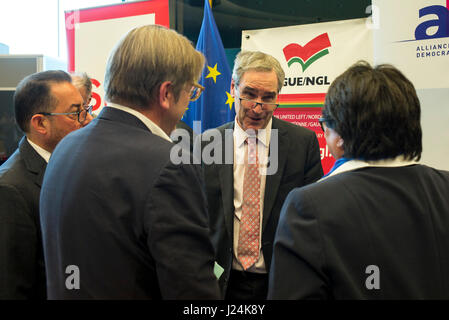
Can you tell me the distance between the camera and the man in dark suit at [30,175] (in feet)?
4.13

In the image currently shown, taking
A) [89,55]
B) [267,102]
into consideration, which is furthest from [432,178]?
[89,55]

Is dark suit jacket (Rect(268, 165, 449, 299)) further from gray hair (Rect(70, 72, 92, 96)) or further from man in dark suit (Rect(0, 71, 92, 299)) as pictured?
gray hair (Rect(70, 72, 92, 96))

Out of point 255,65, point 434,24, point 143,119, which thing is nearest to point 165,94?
point 143,119

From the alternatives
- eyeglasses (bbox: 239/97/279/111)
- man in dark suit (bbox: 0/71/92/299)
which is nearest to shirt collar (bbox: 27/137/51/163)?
man in dark suit (bbox: 0/71/92/299)

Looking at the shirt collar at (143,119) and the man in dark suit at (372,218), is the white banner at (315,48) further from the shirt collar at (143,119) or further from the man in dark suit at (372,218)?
the shirt collar at (143,119)

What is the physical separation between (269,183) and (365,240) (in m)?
0.93

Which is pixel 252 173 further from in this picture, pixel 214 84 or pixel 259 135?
pixel 214 84

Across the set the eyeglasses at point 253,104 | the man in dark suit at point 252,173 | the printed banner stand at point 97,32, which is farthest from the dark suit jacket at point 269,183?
the printed banner stand at point 97,32

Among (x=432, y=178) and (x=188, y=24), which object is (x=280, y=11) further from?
(x=432, y=178)

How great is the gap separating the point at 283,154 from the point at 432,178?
940 millimetres

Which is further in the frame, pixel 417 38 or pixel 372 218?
pixel 417 38

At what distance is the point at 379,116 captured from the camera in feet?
3.37

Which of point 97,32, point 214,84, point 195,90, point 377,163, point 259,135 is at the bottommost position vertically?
point 377,163
